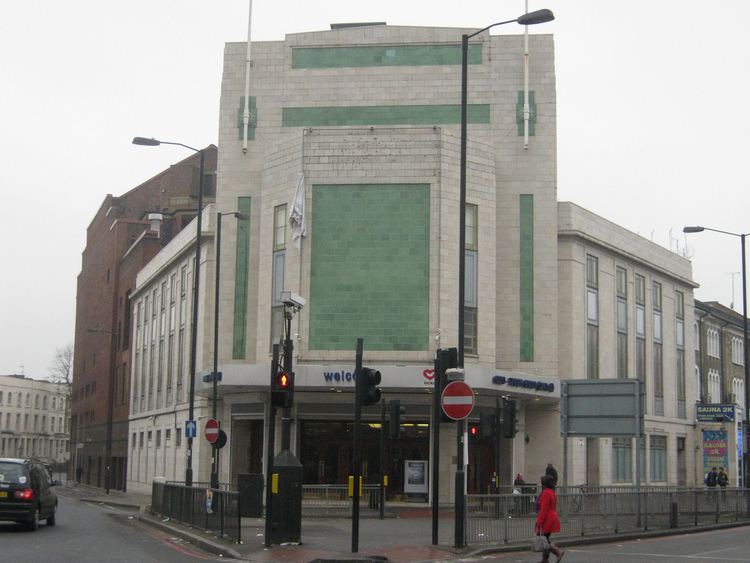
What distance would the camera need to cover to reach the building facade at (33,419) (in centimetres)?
14250

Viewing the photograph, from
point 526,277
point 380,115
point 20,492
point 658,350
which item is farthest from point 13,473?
point 658,350

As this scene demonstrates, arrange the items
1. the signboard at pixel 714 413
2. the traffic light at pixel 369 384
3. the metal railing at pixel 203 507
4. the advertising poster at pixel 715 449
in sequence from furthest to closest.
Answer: the advertising poster at pixel 715 449
the signboard at pixel 714 413
the metal railing at pixel 203 507
the traffic light at pixel 369 384

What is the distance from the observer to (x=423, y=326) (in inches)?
1519

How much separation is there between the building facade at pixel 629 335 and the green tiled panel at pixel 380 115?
5.58 m

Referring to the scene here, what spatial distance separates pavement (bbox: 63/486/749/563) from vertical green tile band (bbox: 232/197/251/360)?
41.6 feet

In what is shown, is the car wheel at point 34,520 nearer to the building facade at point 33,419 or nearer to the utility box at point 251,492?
the utility box at point 251,492

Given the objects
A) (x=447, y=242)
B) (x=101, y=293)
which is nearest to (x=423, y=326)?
(x=447, y=242)

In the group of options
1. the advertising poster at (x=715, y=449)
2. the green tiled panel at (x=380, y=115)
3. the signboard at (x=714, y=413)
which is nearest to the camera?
the green tiled panel at (x=380, y=115)

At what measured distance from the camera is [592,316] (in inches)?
1825

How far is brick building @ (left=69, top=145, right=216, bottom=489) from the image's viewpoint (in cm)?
6938

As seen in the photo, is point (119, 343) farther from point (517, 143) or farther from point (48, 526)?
point (48, 526)

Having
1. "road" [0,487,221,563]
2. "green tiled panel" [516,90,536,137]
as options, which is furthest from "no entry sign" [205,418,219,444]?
"green tiled panel" [516,90,536,137]

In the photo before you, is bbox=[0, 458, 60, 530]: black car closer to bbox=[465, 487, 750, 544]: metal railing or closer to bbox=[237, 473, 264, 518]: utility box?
bbox=[237, 473, 264, 518]: utility box

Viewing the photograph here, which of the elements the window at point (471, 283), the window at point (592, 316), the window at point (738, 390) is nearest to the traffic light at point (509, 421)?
the window at point (471, 283)
